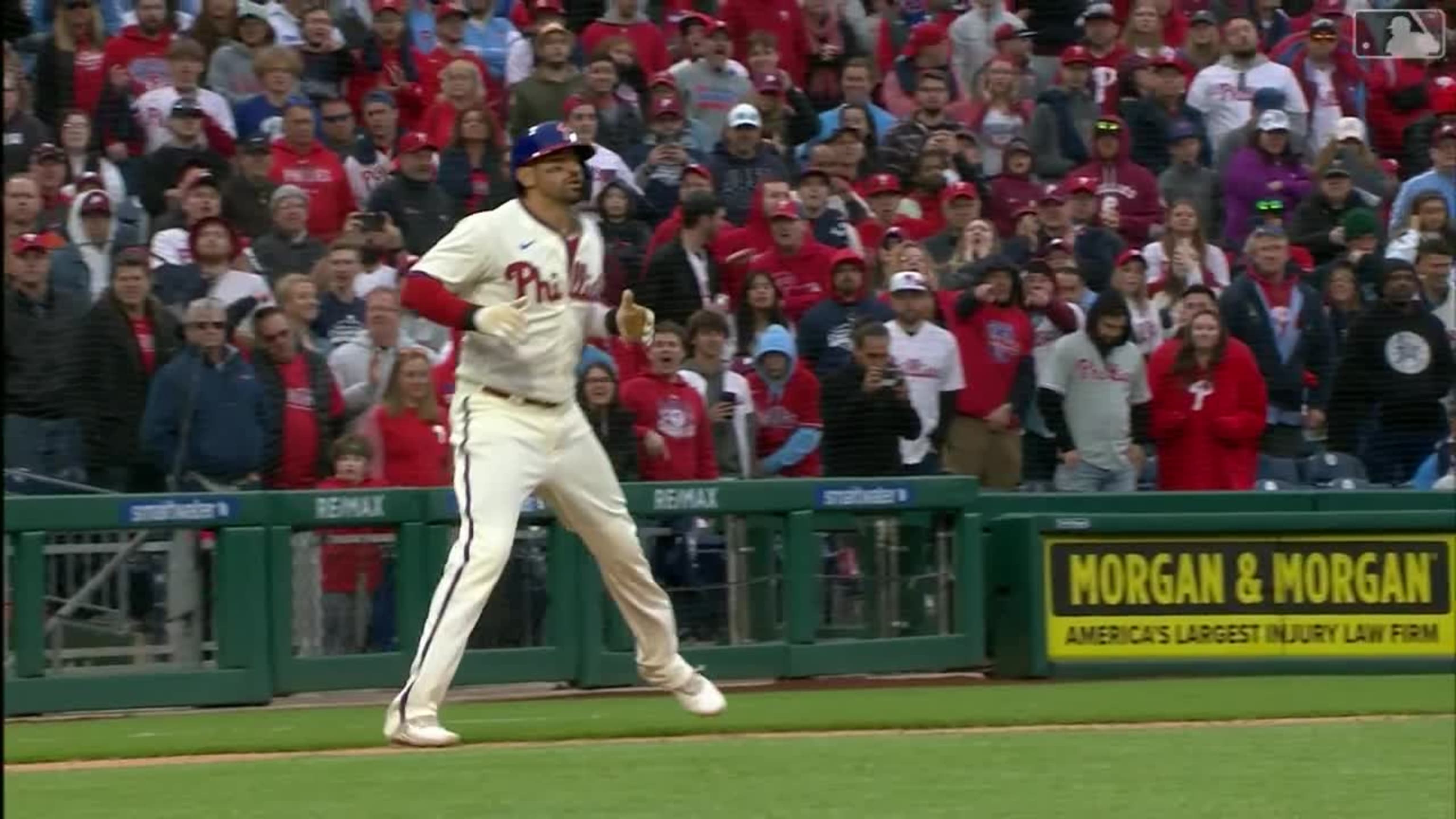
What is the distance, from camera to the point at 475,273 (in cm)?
639

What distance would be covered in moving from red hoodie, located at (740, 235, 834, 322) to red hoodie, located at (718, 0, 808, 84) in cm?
251

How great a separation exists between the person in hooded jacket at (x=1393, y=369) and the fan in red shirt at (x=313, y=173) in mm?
4874

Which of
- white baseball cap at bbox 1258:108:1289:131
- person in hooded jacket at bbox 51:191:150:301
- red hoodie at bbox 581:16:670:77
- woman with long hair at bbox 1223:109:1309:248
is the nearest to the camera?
person in hooded jacket at bbox 51:191:150:301

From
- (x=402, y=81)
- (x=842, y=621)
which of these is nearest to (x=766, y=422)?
(x=842, y=621)

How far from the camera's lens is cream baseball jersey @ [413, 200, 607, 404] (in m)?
6.33

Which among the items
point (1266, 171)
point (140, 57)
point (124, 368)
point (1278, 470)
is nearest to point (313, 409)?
point (124, 368)

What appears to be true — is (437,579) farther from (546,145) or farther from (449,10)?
(449,10)

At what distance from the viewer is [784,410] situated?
10.1 m

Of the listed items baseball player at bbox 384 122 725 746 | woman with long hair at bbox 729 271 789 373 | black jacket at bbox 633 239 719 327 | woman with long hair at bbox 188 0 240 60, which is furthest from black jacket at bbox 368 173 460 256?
baseball player at bbox 384 122 725 746

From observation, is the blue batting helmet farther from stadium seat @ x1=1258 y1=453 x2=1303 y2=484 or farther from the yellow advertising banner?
stadium seat @ x1=1258 y1=453 x2=1303 y2=484

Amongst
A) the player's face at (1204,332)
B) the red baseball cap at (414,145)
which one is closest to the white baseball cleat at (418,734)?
the red baseball cap at (414,145)

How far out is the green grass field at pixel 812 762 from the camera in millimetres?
5508

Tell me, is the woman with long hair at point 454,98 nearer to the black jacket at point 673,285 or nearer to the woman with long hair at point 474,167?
the woman with long hair at point 474,167

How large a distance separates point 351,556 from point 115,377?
120 cm
